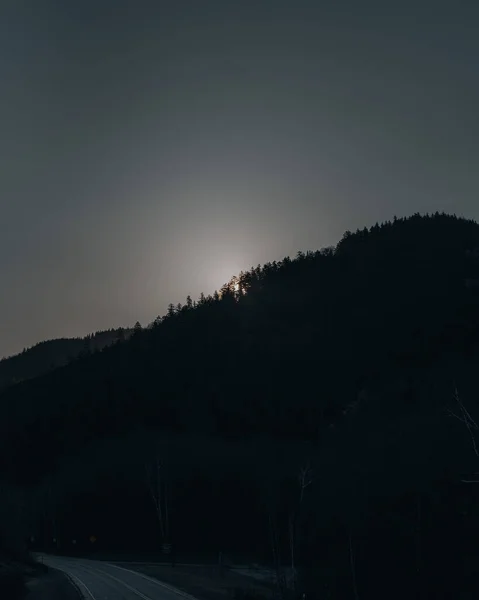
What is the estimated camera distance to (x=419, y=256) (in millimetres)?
156750

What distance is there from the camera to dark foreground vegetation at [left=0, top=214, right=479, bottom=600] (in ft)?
154

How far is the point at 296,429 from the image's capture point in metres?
103

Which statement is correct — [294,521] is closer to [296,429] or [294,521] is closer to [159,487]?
[159,487]

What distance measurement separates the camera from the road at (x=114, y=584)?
129 ft

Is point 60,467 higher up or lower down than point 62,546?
higher up

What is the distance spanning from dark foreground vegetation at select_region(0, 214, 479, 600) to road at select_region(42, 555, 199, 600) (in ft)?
22.8

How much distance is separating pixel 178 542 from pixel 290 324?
2788 inches

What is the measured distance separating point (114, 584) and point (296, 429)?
192 ft

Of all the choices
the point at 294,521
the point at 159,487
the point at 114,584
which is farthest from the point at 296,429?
the point at 114,584

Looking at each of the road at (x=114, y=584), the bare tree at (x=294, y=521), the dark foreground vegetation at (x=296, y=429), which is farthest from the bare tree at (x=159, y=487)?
the bare tree at (x=294, y=521)

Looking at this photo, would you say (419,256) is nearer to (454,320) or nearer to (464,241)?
(464,241)

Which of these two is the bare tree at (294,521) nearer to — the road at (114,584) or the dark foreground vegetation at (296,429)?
the dark foreground vegetation at (296,429)

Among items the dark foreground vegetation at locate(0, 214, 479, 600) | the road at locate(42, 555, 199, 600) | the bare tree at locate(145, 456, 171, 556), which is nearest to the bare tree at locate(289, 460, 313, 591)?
the dark foreground vegetation at locate(0, 214, 479, 600)

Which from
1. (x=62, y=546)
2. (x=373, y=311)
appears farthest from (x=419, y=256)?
(x=62, y=546)
